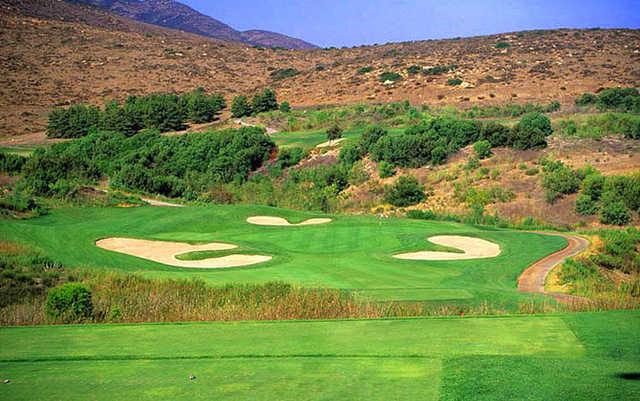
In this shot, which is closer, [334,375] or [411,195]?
[334,375]

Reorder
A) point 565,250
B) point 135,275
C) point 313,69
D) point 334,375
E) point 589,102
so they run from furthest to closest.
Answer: point 313,69 → point 589,102 → point 565,250 → point 135,275 → point 334,375

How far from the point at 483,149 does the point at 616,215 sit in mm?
13398

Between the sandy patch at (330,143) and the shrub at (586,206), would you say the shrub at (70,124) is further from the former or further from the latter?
the shrub at (586,206)

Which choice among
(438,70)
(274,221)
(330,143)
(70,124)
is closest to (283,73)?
(438,70)

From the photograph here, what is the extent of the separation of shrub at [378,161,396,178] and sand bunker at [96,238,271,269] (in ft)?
78.6

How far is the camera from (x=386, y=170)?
48531 mm

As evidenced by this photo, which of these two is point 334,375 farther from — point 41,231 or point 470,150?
point 470,150

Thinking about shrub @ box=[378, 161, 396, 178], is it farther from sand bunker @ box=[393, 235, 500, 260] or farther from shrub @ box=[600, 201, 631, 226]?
sand bunker @ box=[393, 235, 500, 260]

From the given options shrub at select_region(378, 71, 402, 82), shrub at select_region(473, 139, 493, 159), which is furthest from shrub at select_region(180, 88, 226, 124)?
shrub at select_region(473, 139, 493, 159)

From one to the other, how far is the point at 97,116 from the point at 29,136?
22.3 ft

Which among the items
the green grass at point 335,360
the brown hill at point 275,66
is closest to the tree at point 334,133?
the brown hill at point 275,66

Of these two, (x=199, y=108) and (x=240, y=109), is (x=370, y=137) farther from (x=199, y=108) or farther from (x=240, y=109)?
(x=199, y=108)

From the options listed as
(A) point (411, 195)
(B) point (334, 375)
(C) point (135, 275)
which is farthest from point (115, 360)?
(A) point (411, 195)

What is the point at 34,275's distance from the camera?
1891cm
